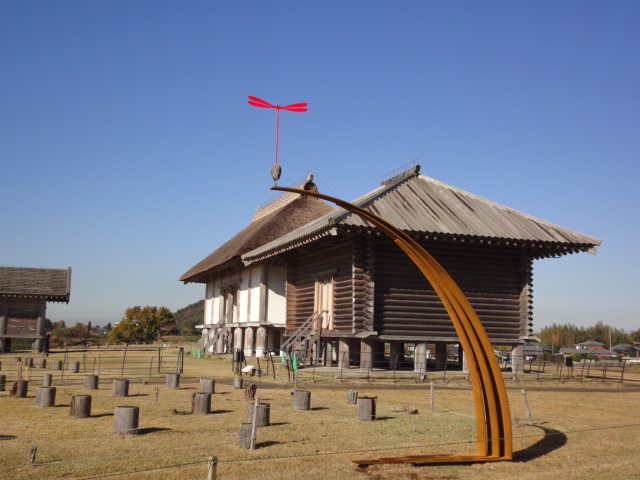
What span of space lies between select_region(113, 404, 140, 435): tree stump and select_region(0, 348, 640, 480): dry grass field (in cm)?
17

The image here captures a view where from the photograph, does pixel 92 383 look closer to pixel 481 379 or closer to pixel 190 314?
pixel 481 379

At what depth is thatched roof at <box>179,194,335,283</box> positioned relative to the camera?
113 ft

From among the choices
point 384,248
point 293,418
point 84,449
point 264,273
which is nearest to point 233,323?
point 264,273

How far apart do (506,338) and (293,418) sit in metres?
14.4

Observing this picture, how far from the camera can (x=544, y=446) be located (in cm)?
1084

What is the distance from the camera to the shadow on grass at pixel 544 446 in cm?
1002

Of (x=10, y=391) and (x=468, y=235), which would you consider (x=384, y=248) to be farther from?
(x=10, y=391)

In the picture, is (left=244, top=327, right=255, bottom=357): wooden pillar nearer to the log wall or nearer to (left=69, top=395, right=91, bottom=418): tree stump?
the log wall

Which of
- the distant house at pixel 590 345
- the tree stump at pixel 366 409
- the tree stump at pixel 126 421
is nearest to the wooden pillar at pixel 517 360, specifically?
the tree stump at pixel 366 409

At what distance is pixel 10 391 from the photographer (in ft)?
52.5

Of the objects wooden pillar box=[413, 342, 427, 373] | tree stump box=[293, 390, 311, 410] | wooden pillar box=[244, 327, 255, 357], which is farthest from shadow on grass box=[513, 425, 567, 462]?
wooden pillar box=[244, 327, 255, 357]

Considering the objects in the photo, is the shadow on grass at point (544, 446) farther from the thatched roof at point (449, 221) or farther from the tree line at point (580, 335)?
the tree line at point (580, 335)

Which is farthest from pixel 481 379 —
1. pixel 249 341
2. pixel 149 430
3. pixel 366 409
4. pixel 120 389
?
pixel 249 341

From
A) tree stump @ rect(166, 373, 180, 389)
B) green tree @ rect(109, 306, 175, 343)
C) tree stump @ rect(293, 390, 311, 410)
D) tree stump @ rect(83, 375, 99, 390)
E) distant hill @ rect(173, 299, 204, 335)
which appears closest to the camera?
tree stump @ rect(293, 390, 311, 410)
